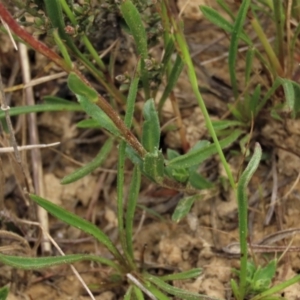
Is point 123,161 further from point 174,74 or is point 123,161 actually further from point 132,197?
point 174,74

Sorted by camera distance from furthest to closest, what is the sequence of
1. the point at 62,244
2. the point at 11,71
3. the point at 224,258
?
1. the point at 11,71
2. the point at 62,244
3. the point at 224,258

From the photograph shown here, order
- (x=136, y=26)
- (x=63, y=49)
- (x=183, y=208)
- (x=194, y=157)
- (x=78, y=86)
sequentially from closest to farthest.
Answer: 1. (x=78, y=86)
2. (x=63, y=49)
3. (x=136, y=26)
4. (x=194, y=157)
5. (x=183, y=208)

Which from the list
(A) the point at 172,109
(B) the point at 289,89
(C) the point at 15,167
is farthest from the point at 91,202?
(B) the point at 289,89

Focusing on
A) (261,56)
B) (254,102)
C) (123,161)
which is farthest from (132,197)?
(261,56)

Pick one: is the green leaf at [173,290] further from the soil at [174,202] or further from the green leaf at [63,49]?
the green leaf at [63,49]

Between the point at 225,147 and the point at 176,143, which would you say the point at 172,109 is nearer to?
the point at 176,143

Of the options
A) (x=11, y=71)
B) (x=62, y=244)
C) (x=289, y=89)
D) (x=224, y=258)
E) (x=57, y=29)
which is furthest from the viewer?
(x=11, y=71)

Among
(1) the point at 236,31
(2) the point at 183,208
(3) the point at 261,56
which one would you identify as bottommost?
(2) the point at 183,208
